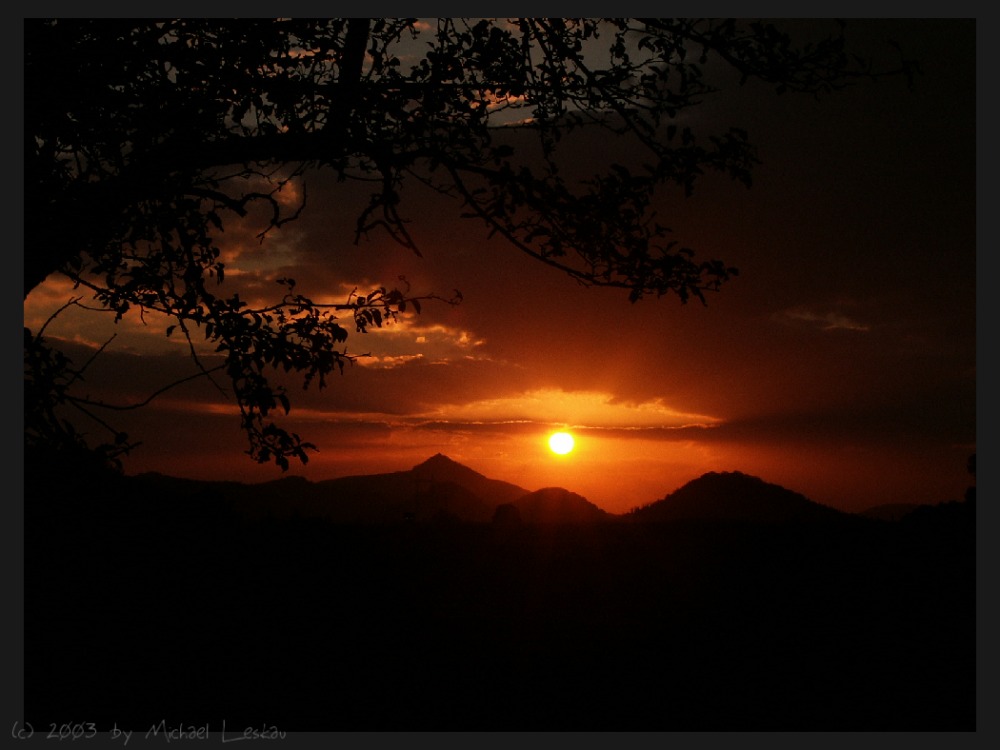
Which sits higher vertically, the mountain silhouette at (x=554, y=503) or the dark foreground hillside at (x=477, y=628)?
the dark foreground hillside at (x=477, y=628)

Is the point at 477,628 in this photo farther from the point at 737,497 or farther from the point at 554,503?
the point at 737,497

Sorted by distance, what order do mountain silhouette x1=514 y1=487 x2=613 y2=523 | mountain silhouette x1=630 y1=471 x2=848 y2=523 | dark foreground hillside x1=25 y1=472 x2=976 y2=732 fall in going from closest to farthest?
dark foreground hillside x1=25 y1=472 x2=976 y2=732 < mountain silhouette x1=514 y1=487 x2=613 y2=523 < mountain silhouette x1=630 y1=471 x2=848 y2=523

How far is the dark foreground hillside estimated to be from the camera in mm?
7844

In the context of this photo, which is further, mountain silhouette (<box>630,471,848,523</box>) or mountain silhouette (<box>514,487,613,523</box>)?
mountain silhouette (<box>630,471,848,523</box>)

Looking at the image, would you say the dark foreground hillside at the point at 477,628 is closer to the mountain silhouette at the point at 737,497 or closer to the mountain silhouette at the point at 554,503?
the mountain silhouette at the point at 554,503

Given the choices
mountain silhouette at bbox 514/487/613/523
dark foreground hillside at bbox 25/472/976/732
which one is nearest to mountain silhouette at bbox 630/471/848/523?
mountain silhouette at bbox 514/487/613/523

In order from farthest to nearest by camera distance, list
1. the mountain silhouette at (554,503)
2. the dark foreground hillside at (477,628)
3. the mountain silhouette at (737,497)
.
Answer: the mountain silhouette at (737,497)
the mountain silhouette at (554,503)
the dark foreground hillside at (477,628)

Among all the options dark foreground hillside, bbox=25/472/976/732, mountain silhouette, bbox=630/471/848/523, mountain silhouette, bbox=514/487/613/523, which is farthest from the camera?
mountain silhouette, bbox=630/471/848/523

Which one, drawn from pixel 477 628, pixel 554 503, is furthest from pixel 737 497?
pixel 477 628

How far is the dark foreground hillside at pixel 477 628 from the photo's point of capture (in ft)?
25.7

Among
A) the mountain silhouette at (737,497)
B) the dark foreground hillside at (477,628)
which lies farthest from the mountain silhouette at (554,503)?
the dark foreground hillside at (477,628)

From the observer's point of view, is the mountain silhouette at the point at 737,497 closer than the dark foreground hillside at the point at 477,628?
No

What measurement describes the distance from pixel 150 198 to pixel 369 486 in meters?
68.3

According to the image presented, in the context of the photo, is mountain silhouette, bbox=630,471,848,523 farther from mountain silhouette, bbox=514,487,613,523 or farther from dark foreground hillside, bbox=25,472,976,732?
dark foreground hillside, bbox=25,472,976,732
